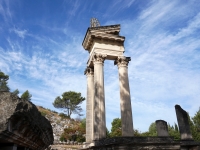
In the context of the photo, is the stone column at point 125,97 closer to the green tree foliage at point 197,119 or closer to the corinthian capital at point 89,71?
the corinthian capital at point 89,71

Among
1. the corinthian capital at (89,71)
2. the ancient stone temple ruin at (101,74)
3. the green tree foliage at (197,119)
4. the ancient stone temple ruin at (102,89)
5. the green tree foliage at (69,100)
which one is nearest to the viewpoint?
the ancient stone temple ruin at (102,89)

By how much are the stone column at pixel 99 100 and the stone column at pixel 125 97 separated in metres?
1.59

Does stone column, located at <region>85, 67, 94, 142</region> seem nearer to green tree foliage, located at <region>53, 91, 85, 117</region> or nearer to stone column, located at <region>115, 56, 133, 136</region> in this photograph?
stone column, located at <region>115, 56, 133, 136</region>

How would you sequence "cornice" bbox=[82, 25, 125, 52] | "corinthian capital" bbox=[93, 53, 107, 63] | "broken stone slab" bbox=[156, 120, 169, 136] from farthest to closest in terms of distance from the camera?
"cornice" bbox=[82, 25, 125, 52], "corinthian capital" bbox=[93, 53, 107, 63], "broken stone slab" bbox=[156, 120, 169, 136]

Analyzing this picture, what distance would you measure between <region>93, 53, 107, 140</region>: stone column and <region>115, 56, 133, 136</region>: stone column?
1585 millimetres

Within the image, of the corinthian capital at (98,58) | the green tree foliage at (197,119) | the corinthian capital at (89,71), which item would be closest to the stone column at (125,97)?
the corinthian capital at (98,58)

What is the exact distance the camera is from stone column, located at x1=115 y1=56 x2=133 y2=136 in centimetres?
1353

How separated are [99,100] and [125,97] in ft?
7.43

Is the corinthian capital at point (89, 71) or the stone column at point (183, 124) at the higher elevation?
the corinthian capital at point (89, 71)

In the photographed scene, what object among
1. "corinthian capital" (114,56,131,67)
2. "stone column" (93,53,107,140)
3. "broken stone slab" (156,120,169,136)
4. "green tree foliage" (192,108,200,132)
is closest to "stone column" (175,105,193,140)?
"broken stone slab" (156,120,169,136)

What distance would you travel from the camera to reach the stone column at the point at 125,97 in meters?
13.5

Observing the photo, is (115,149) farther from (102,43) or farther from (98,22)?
(98,22)

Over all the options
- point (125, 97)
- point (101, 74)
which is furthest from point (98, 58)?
point (125, 97)

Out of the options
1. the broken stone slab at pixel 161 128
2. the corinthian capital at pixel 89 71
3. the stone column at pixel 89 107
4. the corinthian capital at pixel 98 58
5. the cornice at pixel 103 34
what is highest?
the cornice at pixel 103 34
